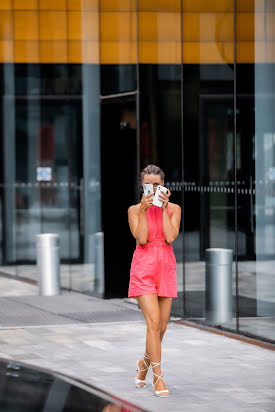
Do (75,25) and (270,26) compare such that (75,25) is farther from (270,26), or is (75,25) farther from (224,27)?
(270,26)

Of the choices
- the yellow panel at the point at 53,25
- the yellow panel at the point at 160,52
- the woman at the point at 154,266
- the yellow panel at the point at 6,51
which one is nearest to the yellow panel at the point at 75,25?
the yellow panel at the point at 53,25

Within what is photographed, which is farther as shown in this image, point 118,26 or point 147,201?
point 118,26

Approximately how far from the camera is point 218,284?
33.4 feet

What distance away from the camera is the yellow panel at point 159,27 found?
11.3 meters

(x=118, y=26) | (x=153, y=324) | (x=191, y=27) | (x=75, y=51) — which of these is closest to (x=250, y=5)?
(x=191, y=27)

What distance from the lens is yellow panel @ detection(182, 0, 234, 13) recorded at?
10.1 m

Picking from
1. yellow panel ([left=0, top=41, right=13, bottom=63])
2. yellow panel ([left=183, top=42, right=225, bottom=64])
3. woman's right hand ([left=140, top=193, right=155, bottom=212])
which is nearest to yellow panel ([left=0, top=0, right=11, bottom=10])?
yellow panel ([left=0, top=41, right=13, bottom=63])

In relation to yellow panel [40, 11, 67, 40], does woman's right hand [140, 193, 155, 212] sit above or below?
below

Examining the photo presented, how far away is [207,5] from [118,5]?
2.49m

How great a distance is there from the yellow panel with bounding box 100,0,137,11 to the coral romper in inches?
221

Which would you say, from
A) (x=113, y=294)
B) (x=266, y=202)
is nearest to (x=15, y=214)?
Answer: (x=113, y=294)

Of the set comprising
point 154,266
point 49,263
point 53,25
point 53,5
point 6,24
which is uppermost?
point 53,5

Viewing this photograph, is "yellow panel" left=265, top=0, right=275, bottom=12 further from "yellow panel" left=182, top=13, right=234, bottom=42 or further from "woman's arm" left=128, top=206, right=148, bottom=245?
"woman's arm" left=128, top=206, right=148, bottom=245

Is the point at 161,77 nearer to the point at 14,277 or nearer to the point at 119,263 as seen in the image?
the point at 119,263
